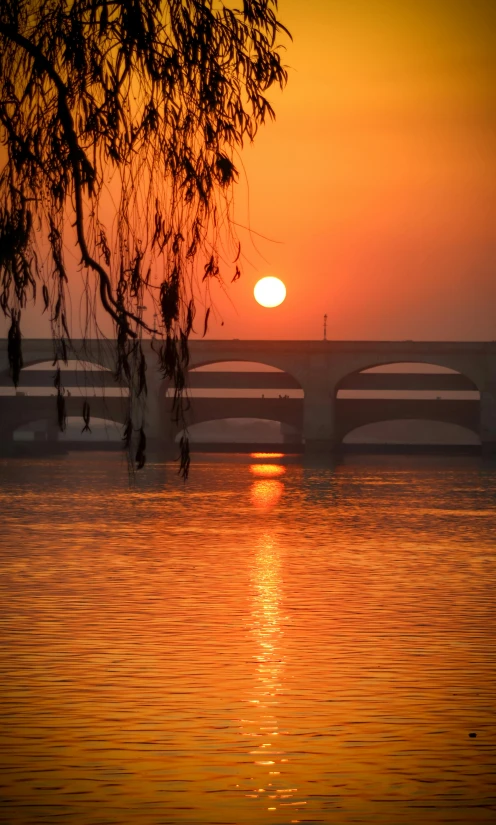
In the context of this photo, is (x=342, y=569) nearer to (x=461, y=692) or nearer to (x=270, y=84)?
(x=461, y=692)

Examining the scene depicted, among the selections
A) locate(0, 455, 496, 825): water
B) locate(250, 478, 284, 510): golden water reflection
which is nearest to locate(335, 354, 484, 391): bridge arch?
locate(250, 478, 284, 510): golden water reflection

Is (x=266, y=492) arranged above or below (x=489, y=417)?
below

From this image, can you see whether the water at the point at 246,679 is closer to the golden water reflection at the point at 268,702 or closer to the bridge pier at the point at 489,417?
the golden water reflection at the point at 268,702

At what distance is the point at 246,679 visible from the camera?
11969mm

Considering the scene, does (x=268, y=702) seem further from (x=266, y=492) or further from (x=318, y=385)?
(x=318, y=385)

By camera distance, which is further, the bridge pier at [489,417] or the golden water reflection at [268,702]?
the bridge pier at [489,417]

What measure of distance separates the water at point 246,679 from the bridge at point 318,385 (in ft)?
213

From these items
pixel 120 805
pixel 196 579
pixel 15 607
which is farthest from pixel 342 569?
pixel 120 805

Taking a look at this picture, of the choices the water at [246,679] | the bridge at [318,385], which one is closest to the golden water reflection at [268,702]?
the water at [246,679]

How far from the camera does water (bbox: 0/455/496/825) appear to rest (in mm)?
8195

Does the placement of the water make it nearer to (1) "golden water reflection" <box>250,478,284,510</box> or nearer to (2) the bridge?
(1) "golden water reflection" <box>250,478,284,510</box>

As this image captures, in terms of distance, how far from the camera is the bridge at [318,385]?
91.9m

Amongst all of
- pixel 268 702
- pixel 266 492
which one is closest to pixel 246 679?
pixel 268 702

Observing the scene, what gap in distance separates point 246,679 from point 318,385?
82.3 m
